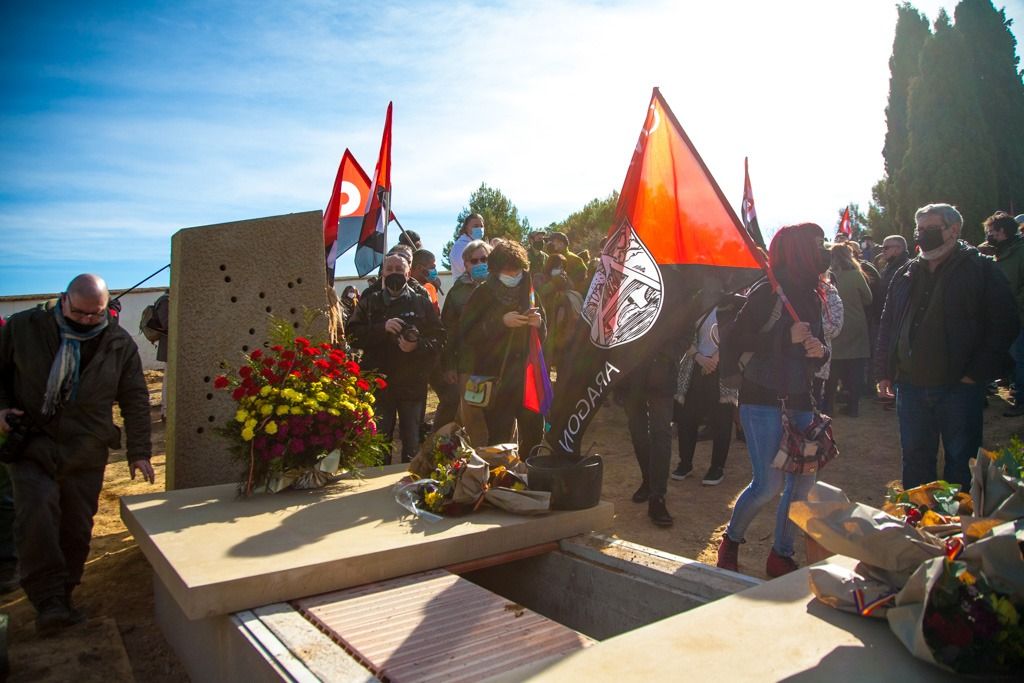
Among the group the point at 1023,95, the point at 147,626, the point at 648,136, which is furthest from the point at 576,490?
the point at 1023,95

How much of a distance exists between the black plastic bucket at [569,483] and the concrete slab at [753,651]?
68.7 inches

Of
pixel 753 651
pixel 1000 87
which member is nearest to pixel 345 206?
pixel 753 651

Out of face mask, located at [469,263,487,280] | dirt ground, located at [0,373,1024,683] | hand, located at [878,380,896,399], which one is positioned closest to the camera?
dirt ground, located at [0,373,1024,683]

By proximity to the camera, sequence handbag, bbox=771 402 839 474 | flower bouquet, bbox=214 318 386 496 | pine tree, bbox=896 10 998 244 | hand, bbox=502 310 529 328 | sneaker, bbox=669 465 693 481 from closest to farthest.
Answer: handbag, bbox=771 402 839 474 < flower bouquet, bbox=214 318 386 496 < hand, bbox=502 310 529 328 < sneaker, bbox=669 465 693 481 < pine tree, bbox=896 10 998 244

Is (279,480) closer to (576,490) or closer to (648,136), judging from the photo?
(576,490)

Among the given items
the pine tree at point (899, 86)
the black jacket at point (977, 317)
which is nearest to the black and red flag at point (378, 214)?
the black jacket at point (977, 317)

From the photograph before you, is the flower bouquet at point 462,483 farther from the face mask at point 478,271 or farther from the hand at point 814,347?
the face mask at point 478,271

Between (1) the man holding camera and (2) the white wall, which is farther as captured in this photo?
(2) the white wall

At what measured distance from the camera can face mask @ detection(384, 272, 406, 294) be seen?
261 inches

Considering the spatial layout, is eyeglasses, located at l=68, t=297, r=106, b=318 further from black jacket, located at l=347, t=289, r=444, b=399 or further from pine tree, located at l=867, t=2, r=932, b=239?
pine tree, located at l=867, t=2, r=932, b=239

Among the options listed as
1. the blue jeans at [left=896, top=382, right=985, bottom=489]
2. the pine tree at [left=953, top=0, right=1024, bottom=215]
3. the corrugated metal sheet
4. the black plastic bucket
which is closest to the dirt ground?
the black plastic bucket

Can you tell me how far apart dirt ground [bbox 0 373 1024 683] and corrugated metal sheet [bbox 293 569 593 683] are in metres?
1.28

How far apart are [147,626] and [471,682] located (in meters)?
2.89

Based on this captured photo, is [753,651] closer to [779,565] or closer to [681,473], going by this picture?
[779,565]
